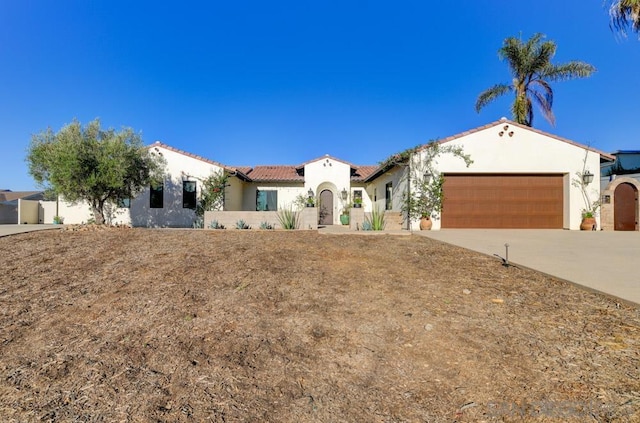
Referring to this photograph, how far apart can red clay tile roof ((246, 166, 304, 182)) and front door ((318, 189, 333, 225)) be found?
69.3 inches

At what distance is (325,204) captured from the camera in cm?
1989

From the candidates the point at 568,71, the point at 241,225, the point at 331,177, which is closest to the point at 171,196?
the point at 241,225

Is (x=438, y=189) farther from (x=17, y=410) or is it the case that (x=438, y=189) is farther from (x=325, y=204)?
(x=17, y=410)

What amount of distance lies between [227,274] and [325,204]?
15.1 m

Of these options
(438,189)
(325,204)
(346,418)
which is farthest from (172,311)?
(325,204)

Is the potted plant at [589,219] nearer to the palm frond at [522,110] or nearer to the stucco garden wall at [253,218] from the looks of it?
the palm frond at [522,110]

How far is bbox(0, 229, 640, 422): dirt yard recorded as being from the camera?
7.30 ft

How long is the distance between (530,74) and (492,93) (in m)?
2.15

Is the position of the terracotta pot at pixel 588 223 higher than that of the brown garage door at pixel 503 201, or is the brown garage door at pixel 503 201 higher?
the brown garage door at pixel 503 201

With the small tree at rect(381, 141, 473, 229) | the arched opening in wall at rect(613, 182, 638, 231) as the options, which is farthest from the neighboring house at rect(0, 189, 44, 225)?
the arched opening in wall at rect(613, 182, 638, 231)

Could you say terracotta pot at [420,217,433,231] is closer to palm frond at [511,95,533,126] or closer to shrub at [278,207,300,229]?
shrub at [278,207,300,229]

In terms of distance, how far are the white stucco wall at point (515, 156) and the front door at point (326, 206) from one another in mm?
8142

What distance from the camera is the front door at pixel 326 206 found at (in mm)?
19750

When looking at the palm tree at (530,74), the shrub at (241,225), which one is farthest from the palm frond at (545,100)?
the shrub at (241,225)
